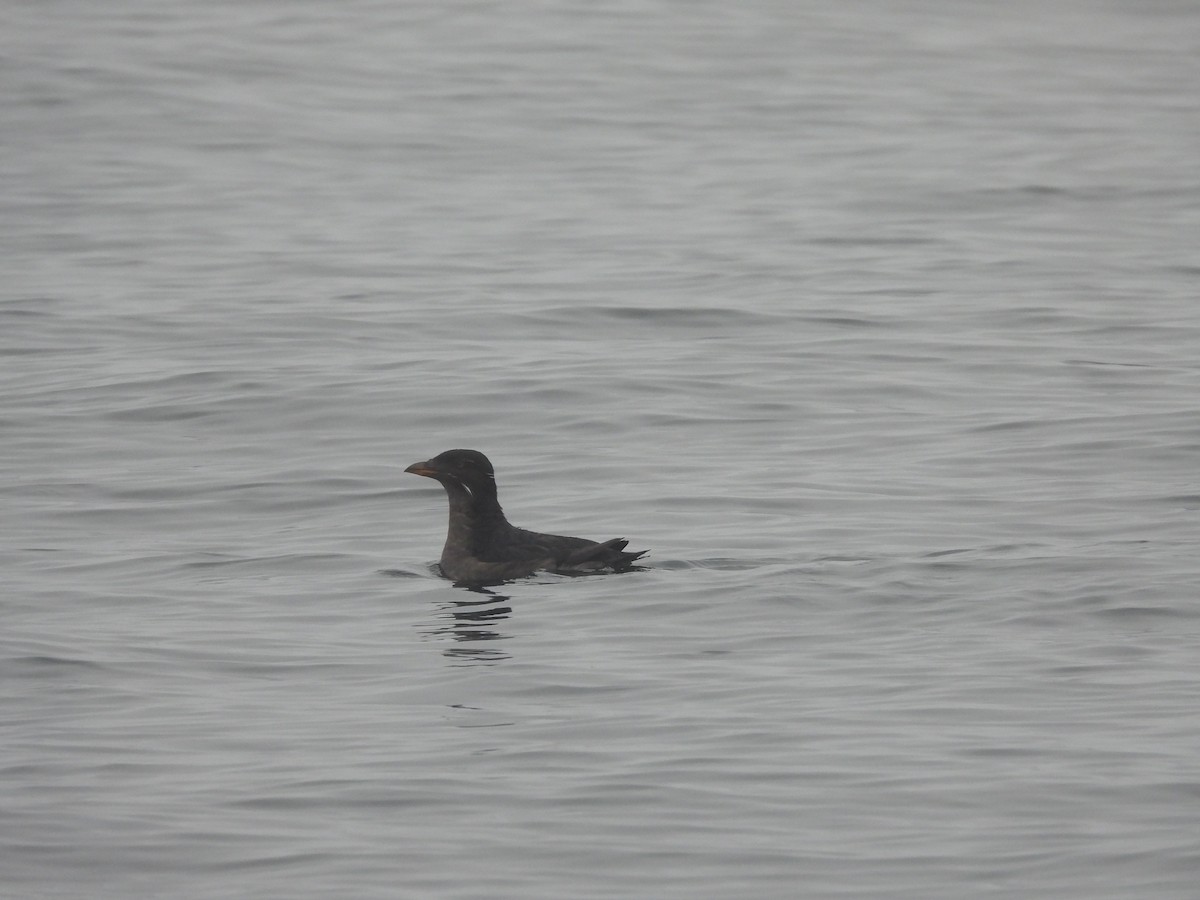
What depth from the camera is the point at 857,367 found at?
21016 millimetres

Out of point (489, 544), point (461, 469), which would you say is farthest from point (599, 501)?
Result: point (489, 544)

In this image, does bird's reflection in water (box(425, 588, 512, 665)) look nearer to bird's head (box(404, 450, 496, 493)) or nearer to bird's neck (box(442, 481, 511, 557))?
bird's neck (box(442, 481, 511, 557))

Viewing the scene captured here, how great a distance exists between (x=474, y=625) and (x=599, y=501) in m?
3.65

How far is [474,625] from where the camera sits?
477 inches

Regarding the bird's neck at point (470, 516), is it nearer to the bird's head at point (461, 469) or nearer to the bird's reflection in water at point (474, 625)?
the bird's head at point (461, 469)

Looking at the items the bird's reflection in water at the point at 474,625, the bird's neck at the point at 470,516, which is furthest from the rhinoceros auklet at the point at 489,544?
the bird's reflection in water at the point at 474,625

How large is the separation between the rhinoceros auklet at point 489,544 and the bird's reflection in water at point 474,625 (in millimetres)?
314

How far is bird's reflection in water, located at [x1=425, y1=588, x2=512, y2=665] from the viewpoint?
11.3m

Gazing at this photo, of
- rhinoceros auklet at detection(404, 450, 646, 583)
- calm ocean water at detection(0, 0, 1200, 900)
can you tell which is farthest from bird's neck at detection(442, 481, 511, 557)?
calm ocean water at detection(0, 0, 1200, 900)

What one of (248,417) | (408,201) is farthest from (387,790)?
(408,201)

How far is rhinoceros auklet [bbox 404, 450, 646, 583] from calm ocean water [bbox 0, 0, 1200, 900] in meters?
0.18

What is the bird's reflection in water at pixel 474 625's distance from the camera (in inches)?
446

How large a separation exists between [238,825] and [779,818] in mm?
2333

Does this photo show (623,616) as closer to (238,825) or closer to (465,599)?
(465,599)
